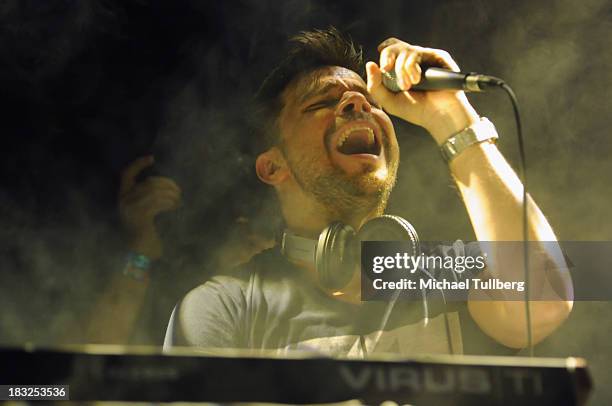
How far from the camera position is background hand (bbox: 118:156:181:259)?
218 cm

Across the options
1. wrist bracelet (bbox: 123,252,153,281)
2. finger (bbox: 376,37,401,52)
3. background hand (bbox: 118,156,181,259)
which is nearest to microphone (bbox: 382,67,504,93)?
finger (bbox: 376,37,401,52)

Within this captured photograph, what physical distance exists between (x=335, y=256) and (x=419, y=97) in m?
0.55

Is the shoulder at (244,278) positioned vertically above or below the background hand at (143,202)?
below

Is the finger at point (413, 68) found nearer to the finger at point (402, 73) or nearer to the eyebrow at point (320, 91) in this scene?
the finger at point (402, 73)

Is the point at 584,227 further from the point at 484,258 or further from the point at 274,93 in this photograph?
the point at 274,93

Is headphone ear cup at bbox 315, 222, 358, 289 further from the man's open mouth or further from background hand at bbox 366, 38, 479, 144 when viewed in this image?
background hand at bbox 366, 38, 479, 144

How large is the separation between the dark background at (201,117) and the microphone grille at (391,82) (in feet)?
0.39

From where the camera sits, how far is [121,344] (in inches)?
81.4

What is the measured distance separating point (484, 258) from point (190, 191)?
0.93 metres

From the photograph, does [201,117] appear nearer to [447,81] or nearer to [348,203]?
[348,203]

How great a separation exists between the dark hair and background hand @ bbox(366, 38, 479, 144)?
9 cm

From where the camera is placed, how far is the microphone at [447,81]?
1.67 m

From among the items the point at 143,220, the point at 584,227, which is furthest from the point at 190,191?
the point at 584,227

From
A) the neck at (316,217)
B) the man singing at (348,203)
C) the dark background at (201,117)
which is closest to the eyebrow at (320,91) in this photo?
the man singing at (348,203)
